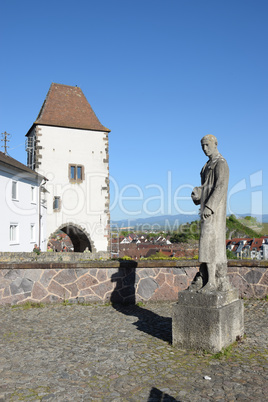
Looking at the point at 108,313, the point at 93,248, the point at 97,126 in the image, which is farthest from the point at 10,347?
the point at 97,126

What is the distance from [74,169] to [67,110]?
5.52 metres

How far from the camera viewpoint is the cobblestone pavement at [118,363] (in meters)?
3.73

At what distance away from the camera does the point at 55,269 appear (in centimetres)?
827

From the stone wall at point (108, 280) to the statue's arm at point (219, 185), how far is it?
3381 millimetres

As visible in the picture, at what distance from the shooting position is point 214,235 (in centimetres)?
529

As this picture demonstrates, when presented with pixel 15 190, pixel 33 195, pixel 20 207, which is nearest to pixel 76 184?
pixel 33 195

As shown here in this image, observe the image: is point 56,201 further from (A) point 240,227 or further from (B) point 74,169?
(A) point 240,227

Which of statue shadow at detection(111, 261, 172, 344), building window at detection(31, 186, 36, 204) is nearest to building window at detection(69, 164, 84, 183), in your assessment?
building window at detection(31, 186, 36, 204)

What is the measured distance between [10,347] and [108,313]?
2.47m

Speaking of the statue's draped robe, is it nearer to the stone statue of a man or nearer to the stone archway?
the stone statue of a man

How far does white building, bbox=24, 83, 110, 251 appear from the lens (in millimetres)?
30016

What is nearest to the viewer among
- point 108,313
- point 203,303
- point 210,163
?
point 203,303

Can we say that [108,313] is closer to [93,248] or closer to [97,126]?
[93,248]

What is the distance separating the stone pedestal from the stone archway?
83.0 ft
